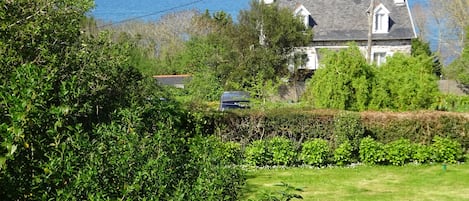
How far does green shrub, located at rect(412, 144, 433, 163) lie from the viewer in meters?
11.7

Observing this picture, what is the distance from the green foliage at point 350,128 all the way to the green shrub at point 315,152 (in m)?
0.45

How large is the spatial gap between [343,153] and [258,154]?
5.98 ft

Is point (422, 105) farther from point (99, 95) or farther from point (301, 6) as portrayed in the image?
point (301, 6)

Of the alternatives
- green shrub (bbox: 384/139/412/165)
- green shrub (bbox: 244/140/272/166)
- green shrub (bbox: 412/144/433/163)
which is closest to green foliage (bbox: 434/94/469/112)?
green shrub (bbox: 412/144/433/163)

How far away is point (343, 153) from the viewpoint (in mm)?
11484

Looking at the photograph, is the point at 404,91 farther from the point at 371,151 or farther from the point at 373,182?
the point at 373,182

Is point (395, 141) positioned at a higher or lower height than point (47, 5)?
lower

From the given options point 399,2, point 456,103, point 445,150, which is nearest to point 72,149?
point 445,150

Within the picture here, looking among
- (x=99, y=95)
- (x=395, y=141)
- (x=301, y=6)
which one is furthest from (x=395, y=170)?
(x=301, y=6)

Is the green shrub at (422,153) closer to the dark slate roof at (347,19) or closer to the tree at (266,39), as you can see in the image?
the tree at (266,39)

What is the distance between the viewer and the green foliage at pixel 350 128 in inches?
458

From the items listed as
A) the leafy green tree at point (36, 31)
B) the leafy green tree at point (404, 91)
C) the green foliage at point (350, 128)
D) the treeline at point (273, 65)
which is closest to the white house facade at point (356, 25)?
the treeline at point (273, 65)

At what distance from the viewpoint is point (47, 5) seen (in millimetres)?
4711

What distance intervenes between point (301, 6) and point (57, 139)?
99.6ft
